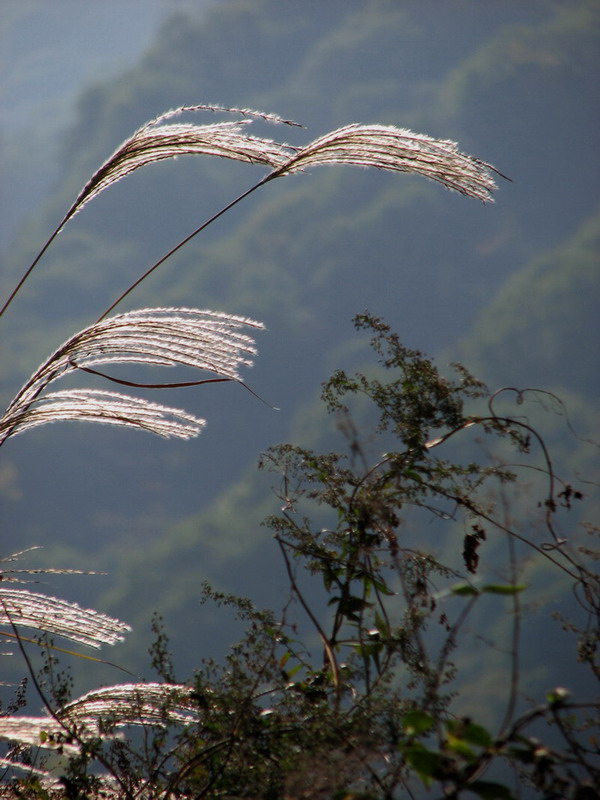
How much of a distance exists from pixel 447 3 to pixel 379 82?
13.5m

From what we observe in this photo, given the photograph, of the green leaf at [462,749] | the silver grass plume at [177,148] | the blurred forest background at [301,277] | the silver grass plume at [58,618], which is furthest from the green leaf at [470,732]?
the blurred forest background at [301,277]

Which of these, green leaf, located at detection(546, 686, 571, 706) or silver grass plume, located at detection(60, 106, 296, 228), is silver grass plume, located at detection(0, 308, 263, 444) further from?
green leaf, located at detection(546, 686, 571, 706)

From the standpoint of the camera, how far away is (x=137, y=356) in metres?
0.93

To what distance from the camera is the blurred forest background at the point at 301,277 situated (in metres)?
42.1

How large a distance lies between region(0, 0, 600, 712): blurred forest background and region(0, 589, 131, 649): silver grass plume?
3455 centimetres

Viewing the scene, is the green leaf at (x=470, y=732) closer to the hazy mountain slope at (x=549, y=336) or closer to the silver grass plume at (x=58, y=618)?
the silver grass plume at (x=58, y=618)

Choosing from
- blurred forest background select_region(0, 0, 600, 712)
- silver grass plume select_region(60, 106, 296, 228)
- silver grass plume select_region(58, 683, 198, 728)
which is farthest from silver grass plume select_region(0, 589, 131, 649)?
blurred forest background select_region(0, 0, 600, 712)

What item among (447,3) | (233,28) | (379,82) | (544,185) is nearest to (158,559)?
(544,185)

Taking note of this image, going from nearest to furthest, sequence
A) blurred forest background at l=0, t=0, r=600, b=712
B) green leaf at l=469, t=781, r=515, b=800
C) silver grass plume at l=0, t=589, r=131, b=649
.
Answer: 1. green leaf at l=469, t=781, r=515, b=800
2. silver grass plume at l=0, t=589, r=131, b=649
3. blurred forest background at l=0, t=0, r=600, b=712

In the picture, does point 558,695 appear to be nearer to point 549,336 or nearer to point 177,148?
point 177,148

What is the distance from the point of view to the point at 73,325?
55.9 meters

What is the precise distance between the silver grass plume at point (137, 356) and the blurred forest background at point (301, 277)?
3466cm

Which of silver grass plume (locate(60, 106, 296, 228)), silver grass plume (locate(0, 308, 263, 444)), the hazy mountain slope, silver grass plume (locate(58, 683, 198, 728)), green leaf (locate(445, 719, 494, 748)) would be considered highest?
the hazy mountain slope

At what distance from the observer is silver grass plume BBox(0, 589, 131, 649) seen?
919 millimetres
